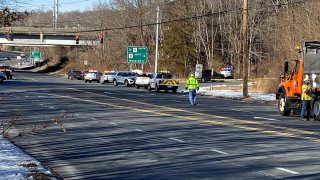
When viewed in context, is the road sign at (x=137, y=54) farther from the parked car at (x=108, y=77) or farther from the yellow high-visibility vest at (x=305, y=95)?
the yellow high-visibility vest at (x=305, y=95)

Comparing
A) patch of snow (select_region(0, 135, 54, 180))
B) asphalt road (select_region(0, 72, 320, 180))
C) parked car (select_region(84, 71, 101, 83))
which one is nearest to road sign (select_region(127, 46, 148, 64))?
parked car (select_region(84, 71, 101, 83))

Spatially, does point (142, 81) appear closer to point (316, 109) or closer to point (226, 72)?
point (226, 72)

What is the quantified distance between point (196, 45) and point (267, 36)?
11.4 m

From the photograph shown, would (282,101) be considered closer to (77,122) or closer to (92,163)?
(77,122)

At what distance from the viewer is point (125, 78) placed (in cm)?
A: 6594

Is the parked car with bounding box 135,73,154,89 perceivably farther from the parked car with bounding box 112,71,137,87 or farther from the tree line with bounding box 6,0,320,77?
the tree line with bounding box 6,0,320,77

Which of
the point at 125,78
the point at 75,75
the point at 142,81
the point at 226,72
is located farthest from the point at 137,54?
the point at 75,75

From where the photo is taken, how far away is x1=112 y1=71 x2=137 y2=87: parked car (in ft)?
214

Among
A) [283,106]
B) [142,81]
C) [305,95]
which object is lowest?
[283,106]

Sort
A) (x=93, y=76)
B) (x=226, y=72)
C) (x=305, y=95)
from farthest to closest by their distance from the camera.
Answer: (x=226, y=72) → (x=93, y=76) → (x=305, y=95)

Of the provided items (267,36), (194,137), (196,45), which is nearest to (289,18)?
(267,36)

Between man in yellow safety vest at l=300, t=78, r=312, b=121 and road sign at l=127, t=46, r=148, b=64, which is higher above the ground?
road sign at l=127, t=46, r=148, b=64

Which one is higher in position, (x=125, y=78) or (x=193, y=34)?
(x=193, y=34)

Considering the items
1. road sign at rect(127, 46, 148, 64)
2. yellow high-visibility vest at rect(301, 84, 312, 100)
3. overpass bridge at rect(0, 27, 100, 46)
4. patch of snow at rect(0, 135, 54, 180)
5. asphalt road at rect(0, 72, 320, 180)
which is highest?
overpass bridge at rect(0, 27, 100, 46)
